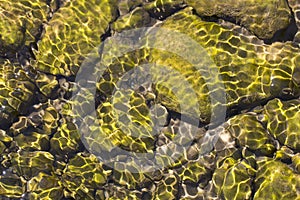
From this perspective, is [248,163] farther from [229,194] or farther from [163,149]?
[163,149]

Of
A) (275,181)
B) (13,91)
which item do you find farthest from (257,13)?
(13,91)

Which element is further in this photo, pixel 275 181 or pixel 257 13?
pixel 257 13

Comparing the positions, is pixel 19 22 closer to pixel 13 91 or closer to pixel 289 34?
pixel 13 91

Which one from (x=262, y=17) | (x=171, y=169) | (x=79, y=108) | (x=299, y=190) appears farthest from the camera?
(x=79, y=108)

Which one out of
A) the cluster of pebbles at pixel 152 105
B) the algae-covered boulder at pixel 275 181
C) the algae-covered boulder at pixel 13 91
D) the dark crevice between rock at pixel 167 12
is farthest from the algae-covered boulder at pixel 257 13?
the algae-covered boulder at pixel 13 91

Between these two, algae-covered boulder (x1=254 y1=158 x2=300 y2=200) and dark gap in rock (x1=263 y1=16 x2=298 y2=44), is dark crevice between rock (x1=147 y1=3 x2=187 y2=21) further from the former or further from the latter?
algae-covered boulder (x1=254 y1=158 x2=300 y2=200)

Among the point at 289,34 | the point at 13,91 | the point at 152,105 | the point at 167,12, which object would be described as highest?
the point at 167,12

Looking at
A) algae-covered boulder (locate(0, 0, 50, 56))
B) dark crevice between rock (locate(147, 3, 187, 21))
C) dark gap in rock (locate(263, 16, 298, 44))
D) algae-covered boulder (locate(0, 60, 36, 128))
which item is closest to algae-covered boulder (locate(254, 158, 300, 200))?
dark gap in rock (locate(263, 16, 298, 44))

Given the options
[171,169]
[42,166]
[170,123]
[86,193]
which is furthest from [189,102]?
[42,166]

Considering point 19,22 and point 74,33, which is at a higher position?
point 19,22
